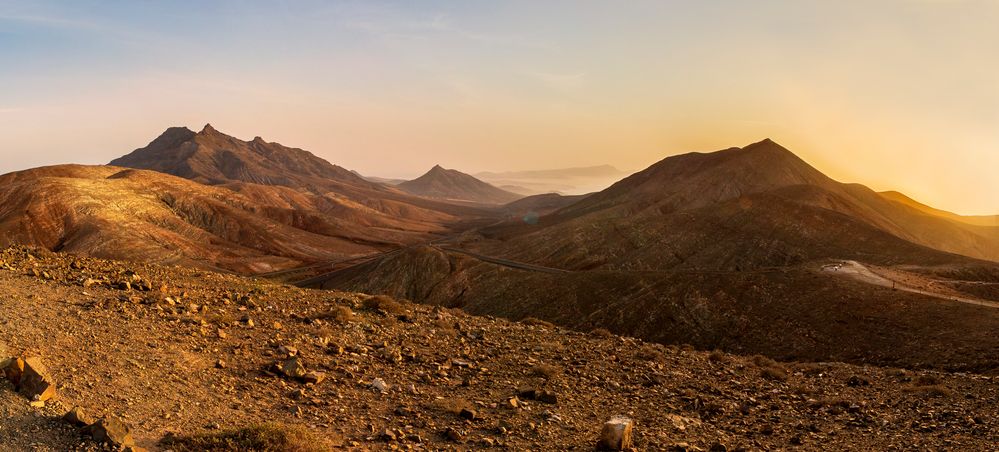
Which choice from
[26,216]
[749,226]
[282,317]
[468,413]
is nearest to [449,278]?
[749,226]

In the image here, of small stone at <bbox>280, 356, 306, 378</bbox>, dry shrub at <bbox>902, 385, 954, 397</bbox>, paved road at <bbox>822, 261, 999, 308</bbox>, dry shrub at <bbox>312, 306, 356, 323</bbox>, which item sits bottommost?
dry shrub at <bbox>902, 385, 954, 397</bbox>

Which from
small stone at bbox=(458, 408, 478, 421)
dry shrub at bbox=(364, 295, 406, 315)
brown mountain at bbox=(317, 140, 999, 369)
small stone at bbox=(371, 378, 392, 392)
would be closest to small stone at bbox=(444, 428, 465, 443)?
small stone at bbox=(458, 408, 478, 421)

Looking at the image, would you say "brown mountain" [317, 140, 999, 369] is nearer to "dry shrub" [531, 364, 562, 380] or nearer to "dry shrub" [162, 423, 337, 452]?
"dry shrub" [531, 364, 562, 380]

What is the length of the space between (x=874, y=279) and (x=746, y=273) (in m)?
12.7

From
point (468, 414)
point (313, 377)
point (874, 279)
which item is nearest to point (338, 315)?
point (313, 377)

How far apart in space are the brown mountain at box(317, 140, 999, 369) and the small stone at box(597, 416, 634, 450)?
96.7 feet

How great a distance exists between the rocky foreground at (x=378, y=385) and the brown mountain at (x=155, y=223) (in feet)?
366

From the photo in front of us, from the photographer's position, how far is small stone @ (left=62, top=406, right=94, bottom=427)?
9492mm

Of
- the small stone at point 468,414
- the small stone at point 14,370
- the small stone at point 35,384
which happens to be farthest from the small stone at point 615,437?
the small stone at point 14,370

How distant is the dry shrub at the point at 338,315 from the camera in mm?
19750

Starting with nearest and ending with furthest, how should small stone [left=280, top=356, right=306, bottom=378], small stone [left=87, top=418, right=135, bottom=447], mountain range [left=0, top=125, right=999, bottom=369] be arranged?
small stone [left=87, top=418, right=135, bottom=447] < small stone [left=280, top=356, right=306, bottom=378] < mountain range [left=0, top=125, right=999, bottom=369]

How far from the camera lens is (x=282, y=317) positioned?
18.7 m

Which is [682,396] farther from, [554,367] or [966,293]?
[966,293]

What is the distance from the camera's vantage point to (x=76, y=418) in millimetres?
9492
